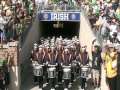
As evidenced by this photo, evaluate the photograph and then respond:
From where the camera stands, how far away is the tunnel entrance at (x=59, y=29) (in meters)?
34.5

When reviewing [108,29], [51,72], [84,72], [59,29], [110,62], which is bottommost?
[59,29]

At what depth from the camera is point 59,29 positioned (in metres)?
37.0

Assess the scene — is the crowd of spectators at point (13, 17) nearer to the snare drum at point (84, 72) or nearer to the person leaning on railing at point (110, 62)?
the snare drum at point (84, 72)

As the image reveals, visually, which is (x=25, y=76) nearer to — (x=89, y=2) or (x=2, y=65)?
(x=2, y=65)

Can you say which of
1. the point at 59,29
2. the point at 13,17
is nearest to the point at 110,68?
the point at 13,17

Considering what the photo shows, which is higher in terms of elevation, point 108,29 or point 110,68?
point 108,29

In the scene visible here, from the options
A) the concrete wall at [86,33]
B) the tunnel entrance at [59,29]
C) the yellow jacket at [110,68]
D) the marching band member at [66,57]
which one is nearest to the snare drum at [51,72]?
the marching band member at [66,57]

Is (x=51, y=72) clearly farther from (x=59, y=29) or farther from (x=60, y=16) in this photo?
(x=59, y=29)

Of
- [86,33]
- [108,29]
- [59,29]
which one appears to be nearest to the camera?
[108,29]

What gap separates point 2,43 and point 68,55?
113 inches

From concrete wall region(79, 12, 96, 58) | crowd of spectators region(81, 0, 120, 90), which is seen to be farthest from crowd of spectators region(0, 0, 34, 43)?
crowd of spectators region(81, 0, 120, 90)

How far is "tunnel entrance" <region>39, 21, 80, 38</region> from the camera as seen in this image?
34531mm

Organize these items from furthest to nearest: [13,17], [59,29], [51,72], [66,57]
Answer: [59,29], [13,17], [66,57], [51,72]

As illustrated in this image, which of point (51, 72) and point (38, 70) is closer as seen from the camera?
point (51, 72)
